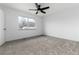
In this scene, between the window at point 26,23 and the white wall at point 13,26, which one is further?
the window at point 26,23

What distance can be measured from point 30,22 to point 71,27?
3.53 m

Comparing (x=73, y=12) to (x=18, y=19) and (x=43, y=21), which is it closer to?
(x=43, y=21)

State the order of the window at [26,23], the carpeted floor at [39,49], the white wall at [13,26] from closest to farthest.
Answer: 1. the carpeted floor at [39,49]
2. the white wall at [13,26]
3. the window at [26,23]

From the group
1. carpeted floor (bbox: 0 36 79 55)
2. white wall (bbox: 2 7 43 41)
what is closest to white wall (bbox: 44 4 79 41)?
carpeted floor (bbox: 0 36 79 55)

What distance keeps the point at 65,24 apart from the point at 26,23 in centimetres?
329

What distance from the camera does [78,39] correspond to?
417 centimetres

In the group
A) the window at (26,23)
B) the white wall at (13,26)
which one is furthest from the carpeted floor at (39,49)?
the window at (26,23)

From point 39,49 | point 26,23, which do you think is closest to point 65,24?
point 39,49

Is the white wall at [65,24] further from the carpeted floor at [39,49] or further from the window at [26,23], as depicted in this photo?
the window at [26,23]

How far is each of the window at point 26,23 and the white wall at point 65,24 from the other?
1604 millimetres

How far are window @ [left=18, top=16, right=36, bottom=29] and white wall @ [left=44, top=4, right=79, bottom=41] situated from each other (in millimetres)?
1604

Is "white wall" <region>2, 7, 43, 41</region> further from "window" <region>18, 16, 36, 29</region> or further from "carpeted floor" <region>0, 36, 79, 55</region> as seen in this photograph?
"carpeted floor" <region>0, 36, 79, 55</region>

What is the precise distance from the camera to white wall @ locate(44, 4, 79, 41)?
422cm

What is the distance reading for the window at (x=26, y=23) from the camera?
206 inches
